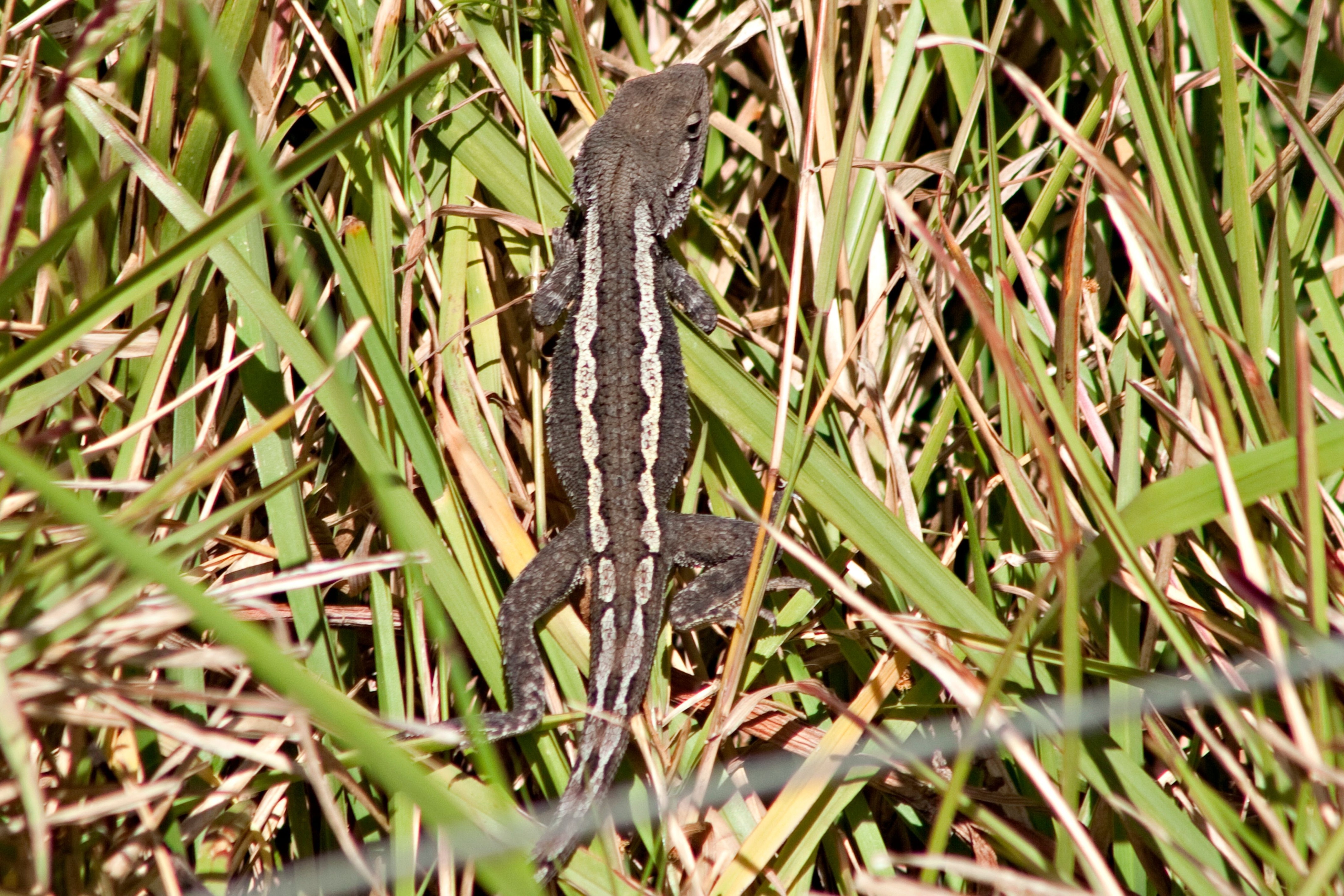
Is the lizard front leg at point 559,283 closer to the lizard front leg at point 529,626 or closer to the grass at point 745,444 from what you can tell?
the grass at point 745,444

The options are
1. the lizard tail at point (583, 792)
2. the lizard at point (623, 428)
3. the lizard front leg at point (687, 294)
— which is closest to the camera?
the lizard tail at point (583, 792)

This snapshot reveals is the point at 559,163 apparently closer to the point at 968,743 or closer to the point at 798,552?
the point at 798,552

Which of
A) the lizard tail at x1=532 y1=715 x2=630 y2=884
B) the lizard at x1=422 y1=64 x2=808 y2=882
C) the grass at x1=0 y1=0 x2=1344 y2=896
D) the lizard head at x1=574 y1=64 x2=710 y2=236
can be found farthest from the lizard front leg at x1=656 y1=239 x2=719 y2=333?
the lizard tail at x1=532 y1=715 x2=630 y2=884

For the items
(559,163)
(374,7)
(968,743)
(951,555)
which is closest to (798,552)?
(968,743)

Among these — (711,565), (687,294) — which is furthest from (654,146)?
(711,565)

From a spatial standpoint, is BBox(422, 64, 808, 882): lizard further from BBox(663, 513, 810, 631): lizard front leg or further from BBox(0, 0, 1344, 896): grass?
BBox(0, 0, 1344, 896): grass

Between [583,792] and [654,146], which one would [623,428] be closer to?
[654,146]

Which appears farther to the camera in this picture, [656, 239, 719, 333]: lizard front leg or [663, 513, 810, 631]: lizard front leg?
[656, 239, 719, 333]: lizard front leg

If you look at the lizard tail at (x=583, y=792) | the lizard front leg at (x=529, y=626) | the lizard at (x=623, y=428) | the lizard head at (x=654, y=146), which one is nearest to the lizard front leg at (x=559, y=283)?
the lizard at (x=623, y=428)

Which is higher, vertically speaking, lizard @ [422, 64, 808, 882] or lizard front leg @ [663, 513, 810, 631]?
lizard @ [422, 64, 808, 882]
